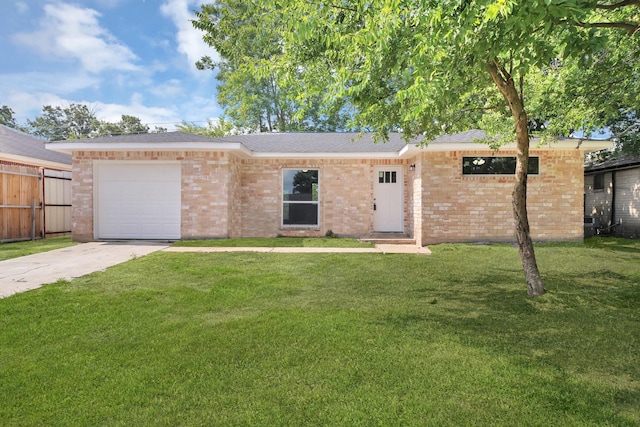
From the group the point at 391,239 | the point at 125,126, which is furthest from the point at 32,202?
the point at 125,126

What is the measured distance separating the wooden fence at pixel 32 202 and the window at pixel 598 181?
21.3 meters

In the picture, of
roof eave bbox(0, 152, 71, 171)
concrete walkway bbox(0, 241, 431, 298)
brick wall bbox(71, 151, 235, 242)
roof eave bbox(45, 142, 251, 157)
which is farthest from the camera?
roof eave bbox(0, 152, 71, 171)

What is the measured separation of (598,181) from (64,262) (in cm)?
1926

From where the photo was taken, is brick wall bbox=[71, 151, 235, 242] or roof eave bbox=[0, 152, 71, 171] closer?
brick wall bbox=[71, 151, 235, 242]

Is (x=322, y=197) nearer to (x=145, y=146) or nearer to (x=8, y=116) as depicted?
(x=145, y=146)

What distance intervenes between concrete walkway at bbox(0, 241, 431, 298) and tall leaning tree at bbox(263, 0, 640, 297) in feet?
13.1

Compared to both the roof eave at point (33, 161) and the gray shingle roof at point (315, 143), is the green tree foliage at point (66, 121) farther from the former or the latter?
the gray shingle roof at point (315, 143)

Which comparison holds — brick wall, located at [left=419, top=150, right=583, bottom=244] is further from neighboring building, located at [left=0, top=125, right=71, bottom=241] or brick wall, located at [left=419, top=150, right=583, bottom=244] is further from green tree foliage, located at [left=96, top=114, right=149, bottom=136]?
green tree foliage, located at [left=96, top=114, right=149, bottom=136]

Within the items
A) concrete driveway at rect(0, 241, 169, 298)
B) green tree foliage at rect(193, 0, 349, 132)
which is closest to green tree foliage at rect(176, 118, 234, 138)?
green tree foliage at rect(193, 0, 349, 132)

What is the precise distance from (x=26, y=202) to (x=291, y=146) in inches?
339

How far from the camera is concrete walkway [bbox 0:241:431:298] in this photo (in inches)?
226

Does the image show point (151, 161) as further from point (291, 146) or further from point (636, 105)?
point (636, 105)

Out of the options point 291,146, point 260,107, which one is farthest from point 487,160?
point 260,107

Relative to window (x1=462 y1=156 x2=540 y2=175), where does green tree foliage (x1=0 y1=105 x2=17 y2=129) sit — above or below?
above
